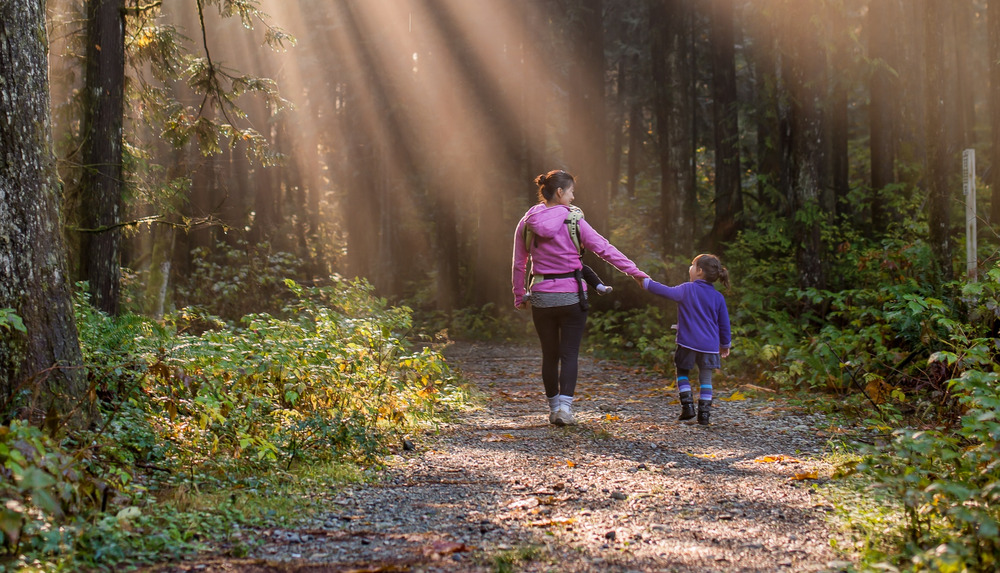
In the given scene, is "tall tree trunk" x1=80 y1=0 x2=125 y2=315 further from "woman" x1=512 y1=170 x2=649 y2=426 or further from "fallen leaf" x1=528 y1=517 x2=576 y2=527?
"fallen leaf" x1=528 y1=517 x2=576 y2=527

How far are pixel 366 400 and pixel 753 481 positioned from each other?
359cm

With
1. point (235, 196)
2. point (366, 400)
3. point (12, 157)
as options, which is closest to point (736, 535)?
point (366, 400)

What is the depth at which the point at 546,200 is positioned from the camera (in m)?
7.72

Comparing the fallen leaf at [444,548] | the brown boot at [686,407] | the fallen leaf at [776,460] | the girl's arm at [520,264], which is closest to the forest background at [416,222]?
the fallen leaf at [776,460]

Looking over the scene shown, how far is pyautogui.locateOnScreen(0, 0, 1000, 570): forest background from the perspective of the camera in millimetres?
4840

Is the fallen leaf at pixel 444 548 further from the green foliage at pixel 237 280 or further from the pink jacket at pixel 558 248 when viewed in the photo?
the green foliage at pixel 237 280

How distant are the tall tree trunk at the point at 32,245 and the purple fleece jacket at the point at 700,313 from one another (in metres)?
5.11

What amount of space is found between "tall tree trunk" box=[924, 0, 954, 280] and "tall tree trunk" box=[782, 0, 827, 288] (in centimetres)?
179

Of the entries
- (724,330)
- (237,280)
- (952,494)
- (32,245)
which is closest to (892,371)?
(724,330)

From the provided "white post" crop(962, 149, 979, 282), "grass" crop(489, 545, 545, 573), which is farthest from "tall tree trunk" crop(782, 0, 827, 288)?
"grass" crop(489, 545, 545, 573)

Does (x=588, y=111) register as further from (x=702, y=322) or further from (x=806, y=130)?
(x=702, y=322)

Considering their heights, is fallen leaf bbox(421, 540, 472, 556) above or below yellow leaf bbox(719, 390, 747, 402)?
below

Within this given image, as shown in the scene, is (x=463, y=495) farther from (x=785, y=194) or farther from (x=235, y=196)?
(x=235, y=196)

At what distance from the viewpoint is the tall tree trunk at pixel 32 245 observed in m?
4.75
